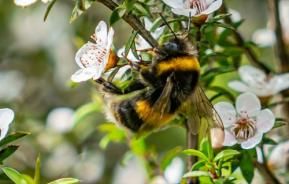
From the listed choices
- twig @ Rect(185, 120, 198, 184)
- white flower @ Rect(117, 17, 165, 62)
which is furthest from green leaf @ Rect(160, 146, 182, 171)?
white flower @ Rect(117, 17, 165, 62)

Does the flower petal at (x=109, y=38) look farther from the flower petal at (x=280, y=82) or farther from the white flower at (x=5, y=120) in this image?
the flower petal at (x=280, y=82)

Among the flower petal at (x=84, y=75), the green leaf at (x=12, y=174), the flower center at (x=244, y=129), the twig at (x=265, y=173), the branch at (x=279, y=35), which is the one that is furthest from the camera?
the branch at (x=279, y=35)

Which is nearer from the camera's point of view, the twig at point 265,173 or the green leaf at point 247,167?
the green leaf at point 247,167

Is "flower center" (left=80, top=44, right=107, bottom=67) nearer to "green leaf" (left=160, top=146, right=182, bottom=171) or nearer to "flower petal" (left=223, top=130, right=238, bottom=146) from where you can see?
"flower petal" (left=223, top=130, right=238, bottom=146)

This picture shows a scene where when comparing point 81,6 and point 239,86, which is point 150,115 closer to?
point 81,6

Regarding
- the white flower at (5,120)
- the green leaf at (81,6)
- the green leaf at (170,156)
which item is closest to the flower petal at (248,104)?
the green leaf at (170,156)

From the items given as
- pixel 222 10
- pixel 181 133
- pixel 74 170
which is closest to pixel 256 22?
pixel 181 133
